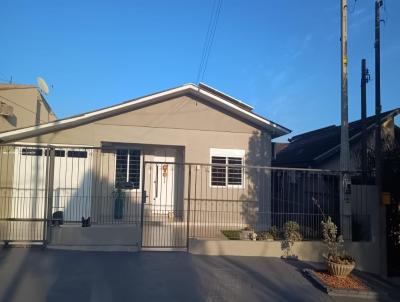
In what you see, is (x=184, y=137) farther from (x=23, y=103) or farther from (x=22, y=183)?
(x=23, y=103)

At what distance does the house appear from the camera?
13266 mm

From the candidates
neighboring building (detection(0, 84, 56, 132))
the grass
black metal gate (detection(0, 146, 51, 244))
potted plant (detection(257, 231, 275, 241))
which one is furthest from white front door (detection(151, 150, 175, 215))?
neighboring building (detection(0, 84, 56, 132))

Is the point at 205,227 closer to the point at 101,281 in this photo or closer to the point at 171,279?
the point at 171,279

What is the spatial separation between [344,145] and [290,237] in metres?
2.92

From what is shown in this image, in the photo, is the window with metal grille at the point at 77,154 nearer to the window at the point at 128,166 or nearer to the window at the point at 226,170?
the window at the point at 128,166

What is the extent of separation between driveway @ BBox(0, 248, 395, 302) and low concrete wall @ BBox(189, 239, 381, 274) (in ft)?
1.00

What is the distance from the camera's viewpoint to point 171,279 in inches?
297

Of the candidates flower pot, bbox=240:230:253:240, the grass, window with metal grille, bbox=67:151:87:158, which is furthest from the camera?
window with metal grille, bbox=67:151:87:158

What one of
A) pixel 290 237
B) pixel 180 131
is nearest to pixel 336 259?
pixel 290 237

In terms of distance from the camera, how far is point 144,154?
14.3 meters

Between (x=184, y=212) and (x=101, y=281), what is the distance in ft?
20.2

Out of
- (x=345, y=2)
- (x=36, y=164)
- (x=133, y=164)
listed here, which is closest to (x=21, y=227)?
(x=36, y=164)

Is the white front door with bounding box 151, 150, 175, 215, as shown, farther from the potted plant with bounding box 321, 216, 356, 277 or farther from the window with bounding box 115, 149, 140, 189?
the potted plant with bounding box 321, 216, 356, 277

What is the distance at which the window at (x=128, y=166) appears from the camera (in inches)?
569
